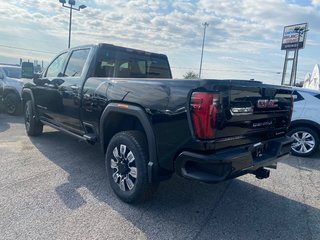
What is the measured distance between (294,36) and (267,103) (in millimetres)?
25385

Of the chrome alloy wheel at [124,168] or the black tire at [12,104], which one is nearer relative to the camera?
the chrome alloy wheel at [124,168]

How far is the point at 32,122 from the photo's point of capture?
21.2 ft

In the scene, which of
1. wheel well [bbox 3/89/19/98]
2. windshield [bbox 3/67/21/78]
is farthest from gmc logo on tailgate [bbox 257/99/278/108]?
windshield [bbox 3/67/21/78]

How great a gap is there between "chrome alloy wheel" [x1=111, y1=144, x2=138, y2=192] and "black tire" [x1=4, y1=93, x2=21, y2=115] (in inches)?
301

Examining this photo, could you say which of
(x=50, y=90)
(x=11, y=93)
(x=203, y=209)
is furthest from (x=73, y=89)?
(x=11, y=93)

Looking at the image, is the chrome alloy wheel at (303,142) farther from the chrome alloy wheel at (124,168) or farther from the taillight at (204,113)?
the taillight at (204,113)

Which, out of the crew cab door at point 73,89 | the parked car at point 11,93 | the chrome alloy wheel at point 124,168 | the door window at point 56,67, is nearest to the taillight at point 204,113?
the chrome alloy wheel at point 124,168

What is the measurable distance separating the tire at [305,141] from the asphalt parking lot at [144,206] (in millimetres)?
1386

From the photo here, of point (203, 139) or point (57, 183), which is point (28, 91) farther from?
point (203, 139)

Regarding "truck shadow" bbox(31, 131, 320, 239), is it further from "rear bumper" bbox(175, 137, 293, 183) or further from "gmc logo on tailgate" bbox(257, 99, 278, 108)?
"gmc logo on tailgate" bbox(257, 99, 278, 108)

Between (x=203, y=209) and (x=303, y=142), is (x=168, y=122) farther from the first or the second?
(x=303, y=142)

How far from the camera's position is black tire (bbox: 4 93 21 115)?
32.7ft

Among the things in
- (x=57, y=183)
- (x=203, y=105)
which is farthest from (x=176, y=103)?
(x=57, y=183)

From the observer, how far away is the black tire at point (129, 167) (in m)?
3.25
